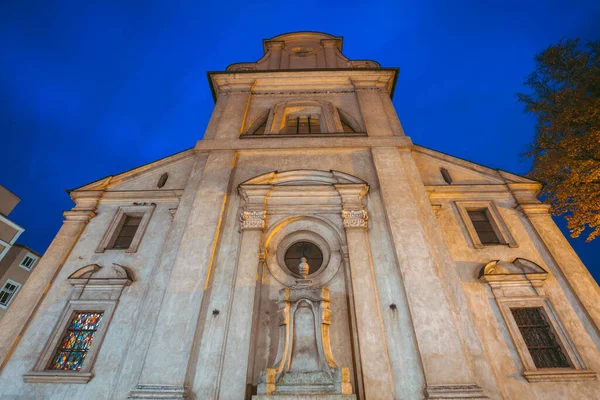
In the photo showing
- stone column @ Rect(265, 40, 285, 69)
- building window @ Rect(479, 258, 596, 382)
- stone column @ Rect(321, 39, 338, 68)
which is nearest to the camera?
building window @ Rect(479, 258, 596, 382)

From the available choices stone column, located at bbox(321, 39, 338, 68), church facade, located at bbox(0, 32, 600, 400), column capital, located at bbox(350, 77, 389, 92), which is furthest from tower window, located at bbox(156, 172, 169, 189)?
stone column, located at bbox(321, 39, 338, 68)

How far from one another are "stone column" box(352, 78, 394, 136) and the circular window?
5157 mm

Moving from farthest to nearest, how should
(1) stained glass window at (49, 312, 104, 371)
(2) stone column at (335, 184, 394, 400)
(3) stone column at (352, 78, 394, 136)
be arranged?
(3) stone column at (352, 78, 394, 136) → (1) stained glass window at (49, 312, 104, 371) → (2) stone column at (335, 184, 394, 400)

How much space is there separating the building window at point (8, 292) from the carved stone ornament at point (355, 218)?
32.3m

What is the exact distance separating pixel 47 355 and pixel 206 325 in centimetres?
394

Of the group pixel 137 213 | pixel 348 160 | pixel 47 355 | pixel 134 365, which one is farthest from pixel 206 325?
pixel 348 160

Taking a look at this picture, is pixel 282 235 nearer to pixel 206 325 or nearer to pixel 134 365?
pixel 206 325

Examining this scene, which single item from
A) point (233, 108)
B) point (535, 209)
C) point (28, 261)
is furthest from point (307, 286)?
point (28, 261)

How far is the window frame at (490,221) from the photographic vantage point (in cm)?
891

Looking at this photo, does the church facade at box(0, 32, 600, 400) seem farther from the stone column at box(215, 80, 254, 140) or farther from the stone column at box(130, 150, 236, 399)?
the stone column at box(215, 80, 254, 140)

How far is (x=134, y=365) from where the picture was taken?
6.83 meters

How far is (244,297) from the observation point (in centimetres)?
743

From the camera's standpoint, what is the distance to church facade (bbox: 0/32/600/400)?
638cm

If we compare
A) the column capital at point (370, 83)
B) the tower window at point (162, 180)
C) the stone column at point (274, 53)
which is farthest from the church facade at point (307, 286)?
the stone column at point (274, 53)
